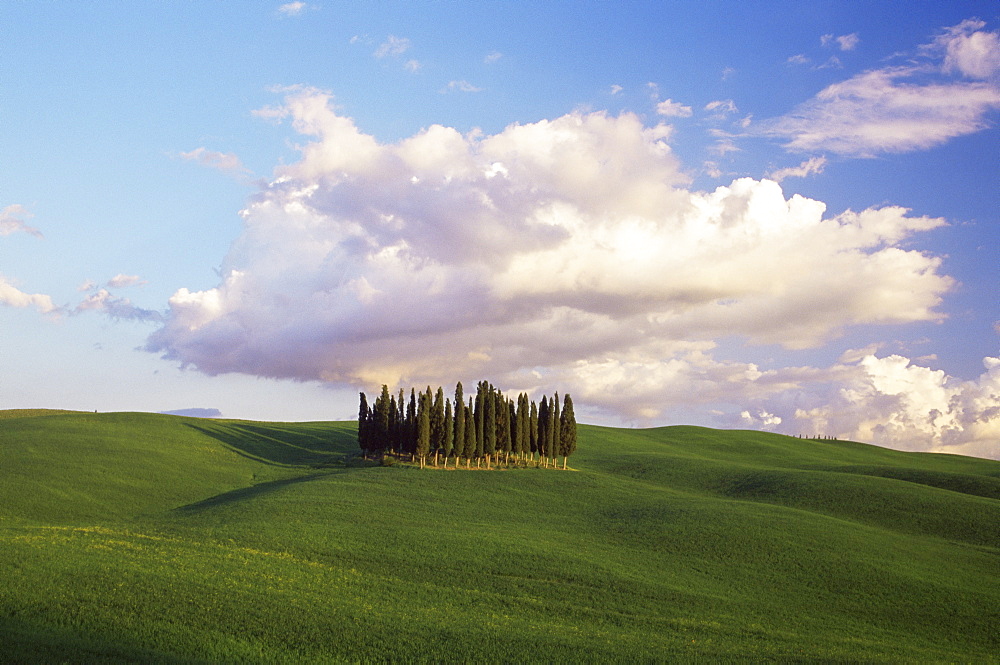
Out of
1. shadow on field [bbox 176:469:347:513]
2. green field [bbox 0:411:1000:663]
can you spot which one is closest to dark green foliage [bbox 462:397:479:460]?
green field [bbox 0:411:1000:663]

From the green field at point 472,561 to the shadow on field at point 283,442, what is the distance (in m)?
4.51

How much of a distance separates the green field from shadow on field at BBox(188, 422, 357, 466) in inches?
177

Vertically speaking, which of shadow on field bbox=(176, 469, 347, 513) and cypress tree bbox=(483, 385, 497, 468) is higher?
cypress tree bbox=(483, 385, 497, 468)

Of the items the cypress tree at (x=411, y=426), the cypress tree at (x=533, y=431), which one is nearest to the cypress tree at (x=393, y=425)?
the cypress tree at (x=411, y=426)

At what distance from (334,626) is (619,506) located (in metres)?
44.3

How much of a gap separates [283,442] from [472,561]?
239ft

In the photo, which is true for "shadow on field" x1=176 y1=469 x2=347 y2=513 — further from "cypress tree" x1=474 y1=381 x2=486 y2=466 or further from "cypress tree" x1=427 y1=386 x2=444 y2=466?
"cypress tree" x1=474 y1=381 x2=486 y2=466

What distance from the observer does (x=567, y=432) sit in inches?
3976

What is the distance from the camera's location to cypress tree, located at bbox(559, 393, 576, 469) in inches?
3952

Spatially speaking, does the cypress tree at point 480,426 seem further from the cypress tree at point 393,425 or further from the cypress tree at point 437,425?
the cypress tree at point 393,425

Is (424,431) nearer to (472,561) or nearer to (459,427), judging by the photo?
(459,427)

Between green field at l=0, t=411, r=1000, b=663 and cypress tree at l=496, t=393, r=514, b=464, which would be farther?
cypress tree at l=496, t=393, r=514, b=464

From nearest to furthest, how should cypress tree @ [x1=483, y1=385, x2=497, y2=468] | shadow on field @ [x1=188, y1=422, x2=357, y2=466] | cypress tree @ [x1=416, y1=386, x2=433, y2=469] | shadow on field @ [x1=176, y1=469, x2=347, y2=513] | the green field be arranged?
the green field, shadow on field @ [x1=176, y1=469, x2=347, y2=513], cypress tree @ [x1=416, y1=386, x2=433, y2=469], cypress tree @ [x1=483, y1=385, x2=497, y2=468], shadow on field @ [x1=188, y1=422, x2=357, y2=466]

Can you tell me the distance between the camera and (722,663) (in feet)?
93.5
